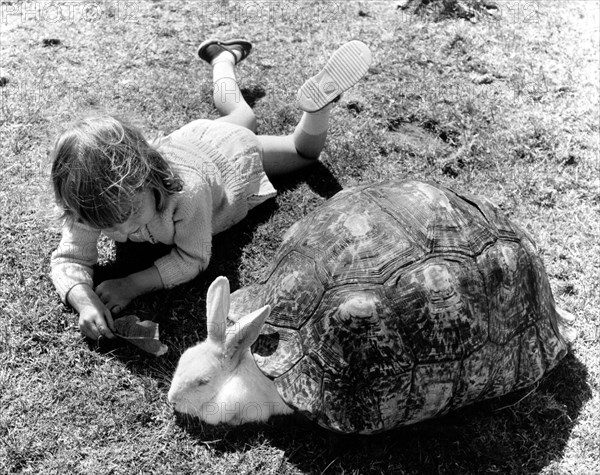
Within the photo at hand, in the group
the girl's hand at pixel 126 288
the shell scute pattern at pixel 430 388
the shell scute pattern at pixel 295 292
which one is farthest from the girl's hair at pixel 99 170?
the shell scute pattern at pixel 430 388

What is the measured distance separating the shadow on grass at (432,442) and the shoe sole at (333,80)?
6.30 ft

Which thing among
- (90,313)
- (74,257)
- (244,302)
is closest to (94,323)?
(90,313)

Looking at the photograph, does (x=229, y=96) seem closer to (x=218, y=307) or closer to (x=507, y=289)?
(x=218, y=307)

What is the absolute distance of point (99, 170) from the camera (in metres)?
3.29

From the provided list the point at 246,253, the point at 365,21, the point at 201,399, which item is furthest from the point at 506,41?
the point at 201,399

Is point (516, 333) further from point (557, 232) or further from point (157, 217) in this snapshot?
point (157, 217)

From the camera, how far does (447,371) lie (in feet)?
9.93

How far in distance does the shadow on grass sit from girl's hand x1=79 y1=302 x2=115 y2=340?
2.09 feet

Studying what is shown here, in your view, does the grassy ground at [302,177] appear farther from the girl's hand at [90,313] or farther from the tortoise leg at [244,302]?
the tortoise leg at [244,302]

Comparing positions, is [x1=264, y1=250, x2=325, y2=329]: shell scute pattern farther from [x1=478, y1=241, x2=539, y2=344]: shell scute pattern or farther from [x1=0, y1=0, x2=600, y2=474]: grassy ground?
[x1=478, y1=241, x2=539, y2=344]: shell scute pattern

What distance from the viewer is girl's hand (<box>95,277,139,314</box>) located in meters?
3.71

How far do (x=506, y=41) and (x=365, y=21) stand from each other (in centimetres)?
118

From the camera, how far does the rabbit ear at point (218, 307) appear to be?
9.91ft

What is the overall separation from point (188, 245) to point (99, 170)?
0.72 metres
